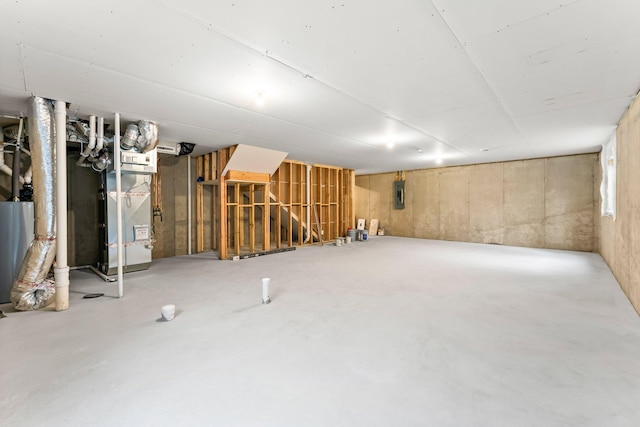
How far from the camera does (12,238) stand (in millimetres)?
3115

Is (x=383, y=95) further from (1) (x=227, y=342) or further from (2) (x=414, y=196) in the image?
(2) (x=414, y=196)

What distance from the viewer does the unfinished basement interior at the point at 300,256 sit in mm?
1599

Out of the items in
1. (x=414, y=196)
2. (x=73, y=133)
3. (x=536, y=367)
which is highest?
(x=73, y=133)

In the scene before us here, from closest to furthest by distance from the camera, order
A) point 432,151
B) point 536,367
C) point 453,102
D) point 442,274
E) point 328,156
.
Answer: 1. point 536,367
2. point 453,102
3. point 442,274
4. point 432,151
5. point 328,156

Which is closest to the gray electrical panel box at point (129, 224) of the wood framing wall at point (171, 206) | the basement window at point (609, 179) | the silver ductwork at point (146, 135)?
the silver ductwork at point (146, 135)

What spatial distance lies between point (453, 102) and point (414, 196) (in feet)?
19.3

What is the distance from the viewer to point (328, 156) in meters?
6.46

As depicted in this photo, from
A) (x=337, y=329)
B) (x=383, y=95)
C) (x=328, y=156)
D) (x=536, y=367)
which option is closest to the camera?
(x=536, y=367)

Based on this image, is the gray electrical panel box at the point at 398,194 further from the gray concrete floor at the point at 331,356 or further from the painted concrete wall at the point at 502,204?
the gray concrete floor at the point at 331,356

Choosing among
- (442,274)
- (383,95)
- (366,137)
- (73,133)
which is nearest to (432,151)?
(366,137)

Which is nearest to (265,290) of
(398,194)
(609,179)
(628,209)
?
(628,209)

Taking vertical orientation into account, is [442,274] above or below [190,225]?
below

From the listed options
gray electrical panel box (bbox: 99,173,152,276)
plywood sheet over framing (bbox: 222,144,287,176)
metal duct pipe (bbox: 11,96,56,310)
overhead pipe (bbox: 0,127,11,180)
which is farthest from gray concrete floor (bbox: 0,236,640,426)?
plywood sheet over framing (bbox: 222,144,287,176)

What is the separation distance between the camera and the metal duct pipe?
9.21 feet
